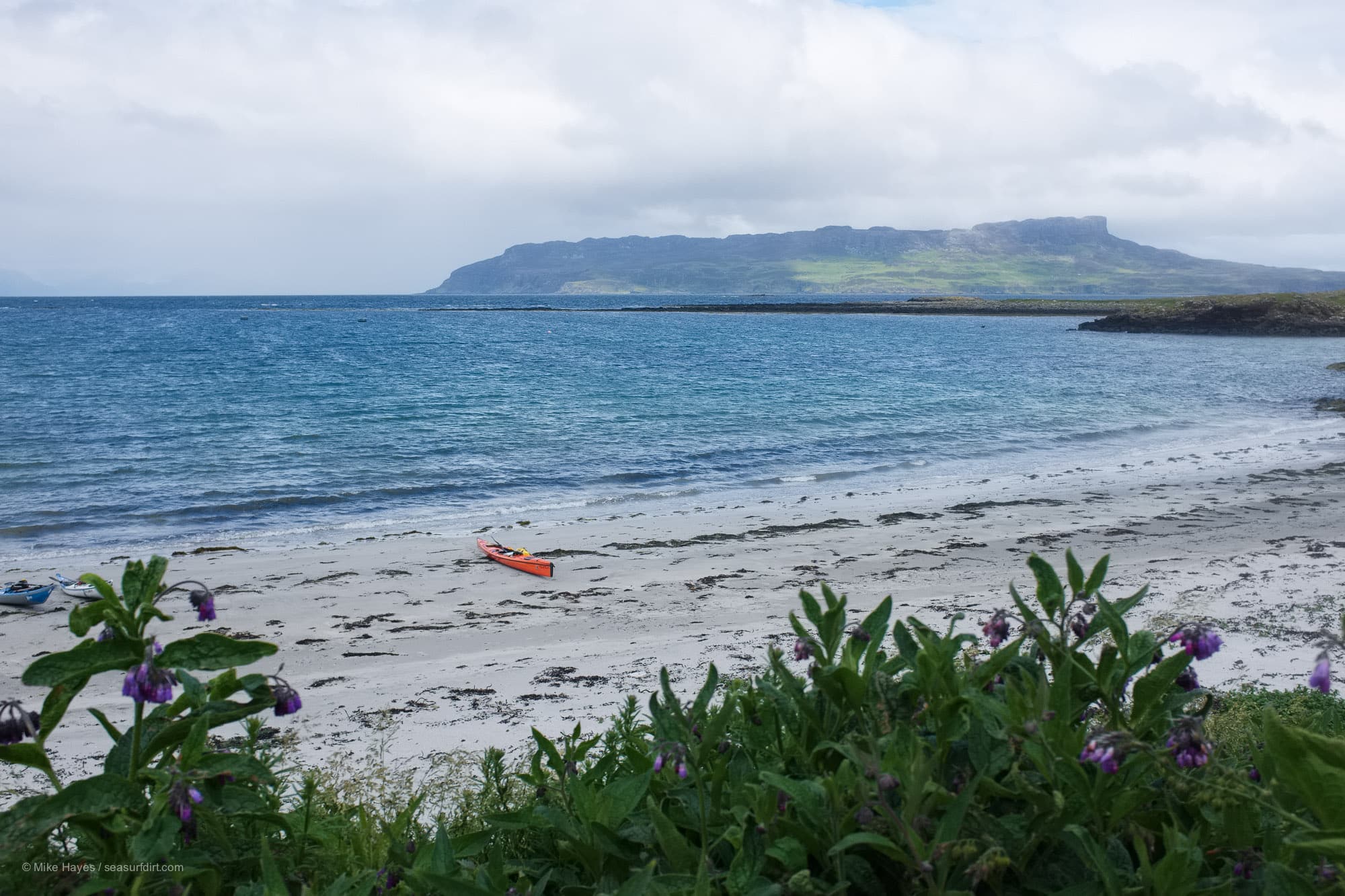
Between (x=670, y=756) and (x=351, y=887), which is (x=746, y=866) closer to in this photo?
(x=670, y=756)

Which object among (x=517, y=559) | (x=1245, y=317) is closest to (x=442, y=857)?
(x=517, y=559)

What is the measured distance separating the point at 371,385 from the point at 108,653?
40821 mm

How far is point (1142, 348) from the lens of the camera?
62406mm

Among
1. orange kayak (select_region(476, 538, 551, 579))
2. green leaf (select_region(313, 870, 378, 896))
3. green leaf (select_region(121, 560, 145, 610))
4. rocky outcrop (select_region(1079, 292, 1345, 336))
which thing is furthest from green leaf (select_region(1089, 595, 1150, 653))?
rocky outcrop (select_region(1079, 292, 1345, 336))

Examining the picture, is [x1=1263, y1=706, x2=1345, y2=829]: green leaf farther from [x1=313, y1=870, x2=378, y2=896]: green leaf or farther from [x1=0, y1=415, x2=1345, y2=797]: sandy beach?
[x1=0, y1=415, x2=1345, y2=797]: sandy beach

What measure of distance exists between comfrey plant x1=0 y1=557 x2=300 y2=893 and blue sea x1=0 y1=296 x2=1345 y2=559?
1429 cm

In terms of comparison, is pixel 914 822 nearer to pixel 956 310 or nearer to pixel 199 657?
pixel 199 657

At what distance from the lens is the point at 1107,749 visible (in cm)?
179

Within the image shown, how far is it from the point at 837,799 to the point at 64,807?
1.67 meters

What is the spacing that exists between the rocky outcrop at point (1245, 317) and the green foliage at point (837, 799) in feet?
283

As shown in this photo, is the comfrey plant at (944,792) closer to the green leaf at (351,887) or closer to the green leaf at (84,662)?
the green leaf at (351,887)

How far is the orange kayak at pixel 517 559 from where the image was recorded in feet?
38.7

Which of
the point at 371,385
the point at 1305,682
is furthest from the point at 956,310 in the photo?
the point at 1305,682

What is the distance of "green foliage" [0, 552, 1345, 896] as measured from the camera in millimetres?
1782
